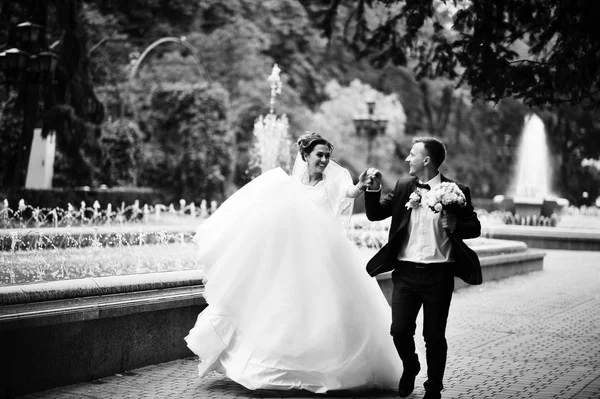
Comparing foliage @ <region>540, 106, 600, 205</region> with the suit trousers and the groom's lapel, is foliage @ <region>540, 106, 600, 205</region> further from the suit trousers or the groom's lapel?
the suit trousers

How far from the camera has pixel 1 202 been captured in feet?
67.5

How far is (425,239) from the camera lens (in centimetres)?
639

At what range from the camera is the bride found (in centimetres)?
665

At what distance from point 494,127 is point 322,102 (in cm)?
1223

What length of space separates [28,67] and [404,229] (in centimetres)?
1468

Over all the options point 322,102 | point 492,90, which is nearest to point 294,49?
point 322,102

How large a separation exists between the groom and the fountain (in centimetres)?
2846

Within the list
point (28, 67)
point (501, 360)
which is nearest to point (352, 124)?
point (28, 67)

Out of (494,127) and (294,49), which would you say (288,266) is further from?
(494,127)

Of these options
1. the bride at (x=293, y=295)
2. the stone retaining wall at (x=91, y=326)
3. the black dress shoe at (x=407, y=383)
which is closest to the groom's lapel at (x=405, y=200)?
the bride at (x=293, y=295)

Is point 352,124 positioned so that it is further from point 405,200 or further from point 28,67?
point 405,200

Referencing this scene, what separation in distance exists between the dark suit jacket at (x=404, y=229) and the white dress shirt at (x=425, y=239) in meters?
0.05

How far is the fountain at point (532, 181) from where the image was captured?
3422cm

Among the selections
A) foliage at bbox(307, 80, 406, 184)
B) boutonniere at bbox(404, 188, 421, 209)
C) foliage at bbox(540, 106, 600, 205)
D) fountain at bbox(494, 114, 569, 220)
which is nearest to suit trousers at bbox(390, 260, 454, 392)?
boutonniere at bbox(404, 188, 421, 209)
